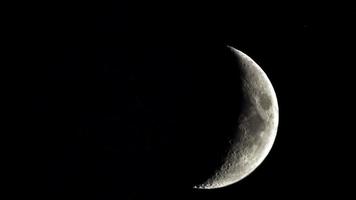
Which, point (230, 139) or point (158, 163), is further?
point (230, 139)

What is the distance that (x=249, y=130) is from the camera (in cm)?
334

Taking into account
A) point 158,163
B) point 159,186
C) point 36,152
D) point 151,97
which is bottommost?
point 36,152

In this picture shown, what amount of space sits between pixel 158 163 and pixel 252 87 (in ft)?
3.85

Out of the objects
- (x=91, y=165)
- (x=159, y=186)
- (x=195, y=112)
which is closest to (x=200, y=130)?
(x=195, y=112)

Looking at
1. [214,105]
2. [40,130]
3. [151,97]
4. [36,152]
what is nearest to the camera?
[151,97]

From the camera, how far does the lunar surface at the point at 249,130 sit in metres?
3.33

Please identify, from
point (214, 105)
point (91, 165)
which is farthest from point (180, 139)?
point (91, 165)

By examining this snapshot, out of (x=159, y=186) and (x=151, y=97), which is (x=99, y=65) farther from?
(x=159, y=186)

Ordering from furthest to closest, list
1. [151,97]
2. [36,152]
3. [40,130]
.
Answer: [36,152], [40,130], [151,97]

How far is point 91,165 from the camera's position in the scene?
3.13 m

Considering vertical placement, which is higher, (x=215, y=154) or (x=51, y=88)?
(x=51, y=88)

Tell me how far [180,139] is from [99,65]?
901mm

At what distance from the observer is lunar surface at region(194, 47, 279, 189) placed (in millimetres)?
3328

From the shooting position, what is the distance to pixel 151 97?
291 cm
